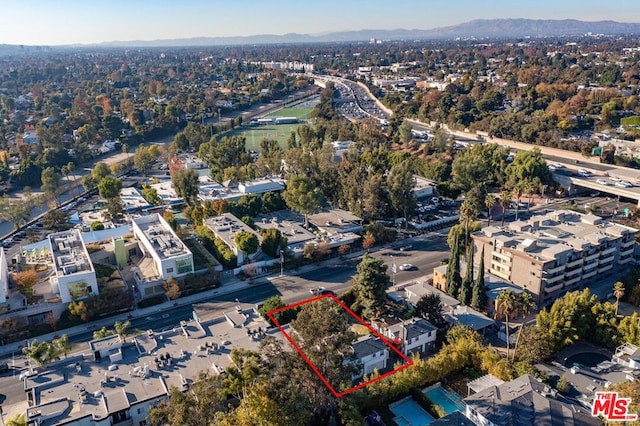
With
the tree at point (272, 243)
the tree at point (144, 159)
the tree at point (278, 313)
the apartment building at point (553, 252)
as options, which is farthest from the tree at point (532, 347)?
the tree at point (144, 159)

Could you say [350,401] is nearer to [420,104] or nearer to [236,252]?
[236,252]

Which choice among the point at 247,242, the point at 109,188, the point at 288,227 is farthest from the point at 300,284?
the point at 109,188

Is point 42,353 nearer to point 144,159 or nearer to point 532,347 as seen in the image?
point 532,347

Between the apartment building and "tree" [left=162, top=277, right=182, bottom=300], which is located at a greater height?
the apartment building

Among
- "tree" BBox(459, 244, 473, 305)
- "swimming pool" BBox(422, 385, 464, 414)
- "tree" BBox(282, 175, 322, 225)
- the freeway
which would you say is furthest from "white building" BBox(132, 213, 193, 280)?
A: "swimming pool" BBox(422, 385, 464, 414)

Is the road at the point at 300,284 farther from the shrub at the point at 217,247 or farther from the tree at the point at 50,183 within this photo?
the tree at the point at 50,183

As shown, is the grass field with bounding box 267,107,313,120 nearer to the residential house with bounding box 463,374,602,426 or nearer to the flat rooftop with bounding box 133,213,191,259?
the flat rooftop with bounding box 133,213,191,259

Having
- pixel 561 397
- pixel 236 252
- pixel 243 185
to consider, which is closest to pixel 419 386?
pixel 561 397
